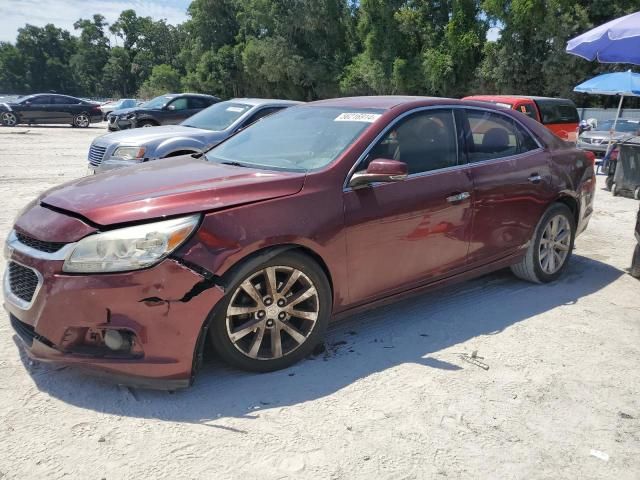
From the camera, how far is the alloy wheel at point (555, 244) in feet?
16.0

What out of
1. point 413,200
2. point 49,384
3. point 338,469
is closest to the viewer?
point 338,469

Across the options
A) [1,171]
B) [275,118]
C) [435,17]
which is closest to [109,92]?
[435,17]

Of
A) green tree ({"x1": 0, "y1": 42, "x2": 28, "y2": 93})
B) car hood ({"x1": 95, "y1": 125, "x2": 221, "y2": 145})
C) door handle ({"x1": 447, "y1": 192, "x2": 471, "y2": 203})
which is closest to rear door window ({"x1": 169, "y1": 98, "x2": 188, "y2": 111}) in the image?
car hood ({"x1": 95, "y1": 125, "x2": 221, "y2": 145})

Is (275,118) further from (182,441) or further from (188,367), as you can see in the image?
(182,441)

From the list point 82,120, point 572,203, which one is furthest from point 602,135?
point 82,120

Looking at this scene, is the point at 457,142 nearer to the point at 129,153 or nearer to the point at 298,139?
the point at 298,139

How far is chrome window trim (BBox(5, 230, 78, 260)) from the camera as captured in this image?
2771 millimetres

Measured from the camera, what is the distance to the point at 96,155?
8.10 metres

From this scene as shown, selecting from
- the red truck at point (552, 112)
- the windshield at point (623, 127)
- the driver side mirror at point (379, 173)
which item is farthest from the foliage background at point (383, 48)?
the driver side mirror at point (379, 173)

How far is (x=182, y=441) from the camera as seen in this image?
2627 millimetres

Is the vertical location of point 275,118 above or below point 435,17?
below

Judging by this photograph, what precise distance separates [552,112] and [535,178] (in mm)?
11526

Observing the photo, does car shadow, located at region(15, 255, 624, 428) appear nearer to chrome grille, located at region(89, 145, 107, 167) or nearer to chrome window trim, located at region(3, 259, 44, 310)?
chrome window trim, located at region(3, 259, 44, 310)

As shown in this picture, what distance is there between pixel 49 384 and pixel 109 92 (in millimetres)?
96028
